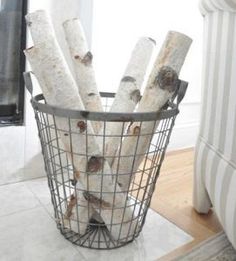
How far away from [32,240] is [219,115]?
49cm

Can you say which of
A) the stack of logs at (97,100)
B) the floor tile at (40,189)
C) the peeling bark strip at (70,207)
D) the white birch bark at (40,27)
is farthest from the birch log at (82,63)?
the floor tile at (40,189)

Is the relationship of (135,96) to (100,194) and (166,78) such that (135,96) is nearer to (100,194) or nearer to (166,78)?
(166,78)

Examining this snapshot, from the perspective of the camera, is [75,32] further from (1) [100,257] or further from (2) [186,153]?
(2) [186,153]

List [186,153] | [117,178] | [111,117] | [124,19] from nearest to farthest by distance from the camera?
[111,117]
[117,178]
[124,19]
[186,153]

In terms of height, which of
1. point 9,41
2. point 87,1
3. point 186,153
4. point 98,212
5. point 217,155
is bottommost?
point 186,153

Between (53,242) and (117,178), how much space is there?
0.20 meters

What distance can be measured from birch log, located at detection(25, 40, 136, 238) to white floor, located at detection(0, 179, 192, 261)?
4.4 inches

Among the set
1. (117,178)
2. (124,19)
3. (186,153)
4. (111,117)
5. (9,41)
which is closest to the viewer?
(111,117)

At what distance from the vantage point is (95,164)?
1.92 ft

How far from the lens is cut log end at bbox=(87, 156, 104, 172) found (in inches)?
23.0

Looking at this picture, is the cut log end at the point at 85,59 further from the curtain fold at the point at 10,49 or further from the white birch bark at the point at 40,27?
the curtain fold at the point at 10,49

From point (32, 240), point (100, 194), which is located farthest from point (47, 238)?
point (100, 194)

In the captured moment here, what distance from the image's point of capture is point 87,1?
0.94 m

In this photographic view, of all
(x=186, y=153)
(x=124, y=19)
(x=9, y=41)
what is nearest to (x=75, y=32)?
(x=9, y=41)
